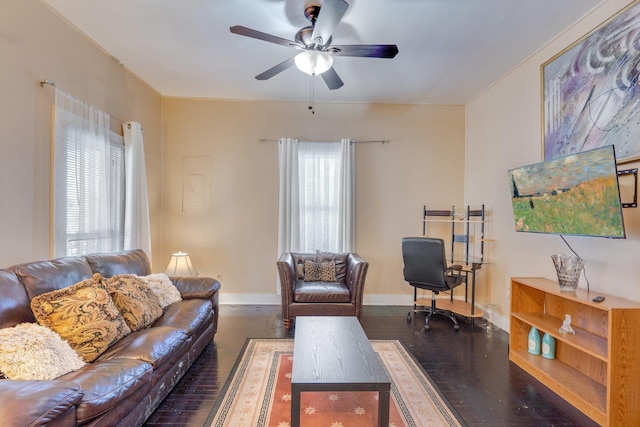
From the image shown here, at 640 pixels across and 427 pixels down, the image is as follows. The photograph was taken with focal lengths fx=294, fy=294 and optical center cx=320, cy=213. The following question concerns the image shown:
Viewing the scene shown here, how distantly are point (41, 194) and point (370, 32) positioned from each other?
3.13 meters

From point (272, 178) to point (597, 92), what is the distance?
3.60 metres

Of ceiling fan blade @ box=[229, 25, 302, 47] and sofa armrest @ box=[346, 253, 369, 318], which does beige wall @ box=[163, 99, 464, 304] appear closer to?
sofa armrest @ box=[346, 253, 369, 318]

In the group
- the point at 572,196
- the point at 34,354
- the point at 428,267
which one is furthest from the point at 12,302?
the point at 572,196

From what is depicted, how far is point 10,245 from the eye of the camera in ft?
7.11

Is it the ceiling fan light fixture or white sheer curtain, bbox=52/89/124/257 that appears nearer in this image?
the ceiling fan light fixture

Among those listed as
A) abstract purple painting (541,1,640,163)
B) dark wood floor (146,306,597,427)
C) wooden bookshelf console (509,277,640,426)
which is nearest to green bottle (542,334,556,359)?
wooden bookshelf console (509,277,640,426)

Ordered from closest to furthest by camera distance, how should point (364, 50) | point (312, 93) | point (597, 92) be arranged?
point (364, 50) → point (597, 92) → point (312, 93)

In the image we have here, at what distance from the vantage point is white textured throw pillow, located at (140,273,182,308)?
8.71 feet

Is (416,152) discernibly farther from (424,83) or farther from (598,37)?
(598,37)

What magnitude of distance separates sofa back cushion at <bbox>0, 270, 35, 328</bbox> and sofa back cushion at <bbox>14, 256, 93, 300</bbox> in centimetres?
4

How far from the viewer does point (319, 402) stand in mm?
2057

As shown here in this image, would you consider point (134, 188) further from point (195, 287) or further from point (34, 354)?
point (34, 354)

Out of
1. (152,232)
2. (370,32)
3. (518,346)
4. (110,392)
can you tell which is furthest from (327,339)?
(152,232)

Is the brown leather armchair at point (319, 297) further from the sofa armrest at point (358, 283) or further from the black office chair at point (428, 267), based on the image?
the black office chair at point (428, 267)
